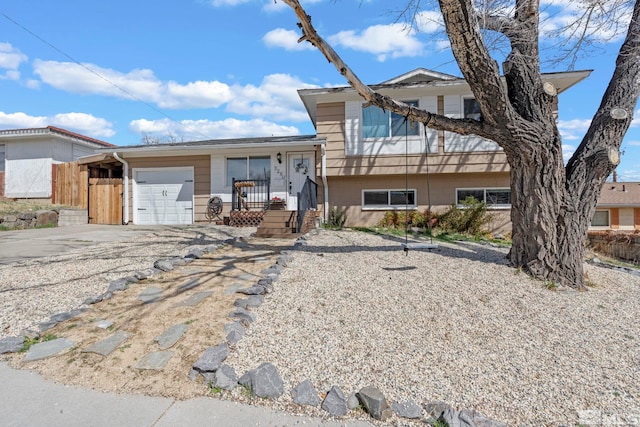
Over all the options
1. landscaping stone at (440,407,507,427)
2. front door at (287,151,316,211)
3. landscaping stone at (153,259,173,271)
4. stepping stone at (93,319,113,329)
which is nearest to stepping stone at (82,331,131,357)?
stepping stone at (93,319,113,329)

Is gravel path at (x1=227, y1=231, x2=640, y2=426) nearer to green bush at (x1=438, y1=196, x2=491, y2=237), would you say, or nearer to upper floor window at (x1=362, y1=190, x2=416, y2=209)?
green bush at (x1=438, y1=196, x2=491, y2=237)

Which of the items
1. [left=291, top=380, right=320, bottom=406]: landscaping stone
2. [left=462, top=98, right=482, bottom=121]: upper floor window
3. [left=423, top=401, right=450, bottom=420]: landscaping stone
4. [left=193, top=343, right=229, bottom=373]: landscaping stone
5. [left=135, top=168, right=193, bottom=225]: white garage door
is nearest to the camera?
[left=423, top=401, right=450, bottom=420]: landscaping stone

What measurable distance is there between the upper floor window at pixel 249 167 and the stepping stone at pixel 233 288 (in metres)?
7.26

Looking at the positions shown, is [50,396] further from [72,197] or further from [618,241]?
[72,197]

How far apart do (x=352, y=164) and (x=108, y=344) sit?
8553mm

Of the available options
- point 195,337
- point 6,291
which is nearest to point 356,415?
point 195,337

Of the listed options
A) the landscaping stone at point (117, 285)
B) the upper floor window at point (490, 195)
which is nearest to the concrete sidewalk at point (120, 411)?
the landscaping stone at point (117, 285)

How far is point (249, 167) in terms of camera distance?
450 inches

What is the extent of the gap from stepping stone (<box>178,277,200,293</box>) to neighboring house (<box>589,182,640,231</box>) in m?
23.1

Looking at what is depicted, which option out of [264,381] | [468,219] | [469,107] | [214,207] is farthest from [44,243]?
[469,107]

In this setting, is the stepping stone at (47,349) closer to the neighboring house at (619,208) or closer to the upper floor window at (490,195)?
the upper floor window at (490,195)

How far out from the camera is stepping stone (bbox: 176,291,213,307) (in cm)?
366

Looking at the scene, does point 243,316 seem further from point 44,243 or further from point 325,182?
point 325,182

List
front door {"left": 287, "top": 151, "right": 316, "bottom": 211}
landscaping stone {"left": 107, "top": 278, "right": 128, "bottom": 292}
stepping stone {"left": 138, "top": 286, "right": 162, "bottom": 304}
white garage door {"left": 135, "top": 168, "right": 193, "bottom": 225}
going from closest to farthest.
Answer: stepping stone {"left": 138, "top": 286, "right": 162, "bottom": 304}, landscaping stone {"left": 107, "top": 278, "right": 128, "bottom": 292}, front door {"left": 287, "top": 151, "right": 316, "bottom": 211}, white garage door {"left": 135, "top": 168, "right": 193, "bottom": 225}
